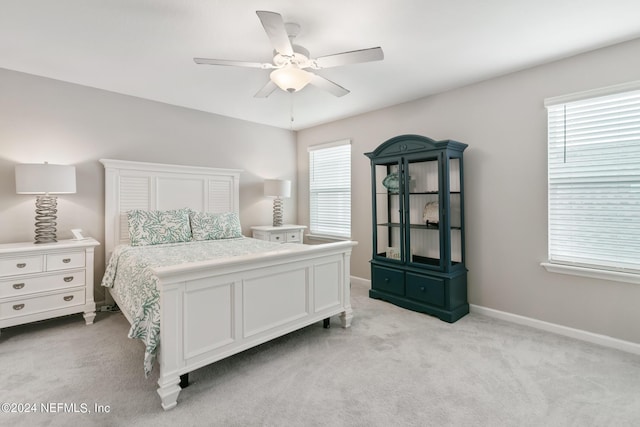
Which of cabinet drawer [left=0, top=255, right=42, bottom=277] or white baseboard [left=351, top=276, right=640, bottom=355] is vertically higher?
cabinet drawer [left=0, top=255, right=42, bottom=277]

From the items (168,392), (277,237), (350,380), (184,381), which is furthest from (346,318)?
(277,237)

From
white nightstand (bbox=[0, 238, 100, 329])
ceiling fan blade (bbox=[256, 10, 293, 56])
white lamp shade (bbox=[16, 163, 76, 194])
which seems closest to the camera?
ceiling fan blade (bbox=[256, 10, 293, 56])

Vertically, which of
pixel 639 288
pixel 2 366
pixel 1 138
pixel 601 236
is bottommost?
pixel 2 366

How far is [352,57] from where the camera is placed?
2.07 meters

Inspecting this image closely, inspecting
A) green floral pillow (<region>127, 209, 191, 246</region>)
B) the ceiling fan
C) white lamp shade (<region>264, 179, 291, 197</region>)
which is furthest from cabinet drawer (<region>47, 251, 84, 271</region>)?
white lamp shade (<region>264, 179, 291, 197</region>)

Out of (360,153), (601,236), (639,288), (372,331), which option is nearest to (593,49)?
(601,236)

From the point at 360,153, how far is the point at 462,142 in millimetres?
1465

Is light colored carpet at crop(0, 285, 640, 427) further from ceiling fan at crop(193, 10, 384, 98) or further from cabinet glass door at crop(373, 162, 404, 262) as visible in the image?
ceiling fan at crop(193, 10, 384, 98)

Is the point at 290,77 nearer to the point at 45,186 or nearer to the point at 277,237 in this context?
the point at 45,186

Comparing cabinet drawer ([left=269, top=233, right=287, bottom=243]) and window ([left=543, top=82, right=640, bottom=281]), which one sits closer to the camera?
window ([left=543, top=82, right=640, bottom=281])

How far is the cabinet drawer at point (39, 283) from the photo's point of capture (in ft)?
8.80

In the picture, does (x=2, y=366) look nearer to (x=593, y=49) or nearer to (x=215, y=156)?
(x=215, y=156)

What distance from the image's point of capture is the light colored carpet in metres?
1.76

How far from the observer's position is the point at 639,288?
2463 mm
